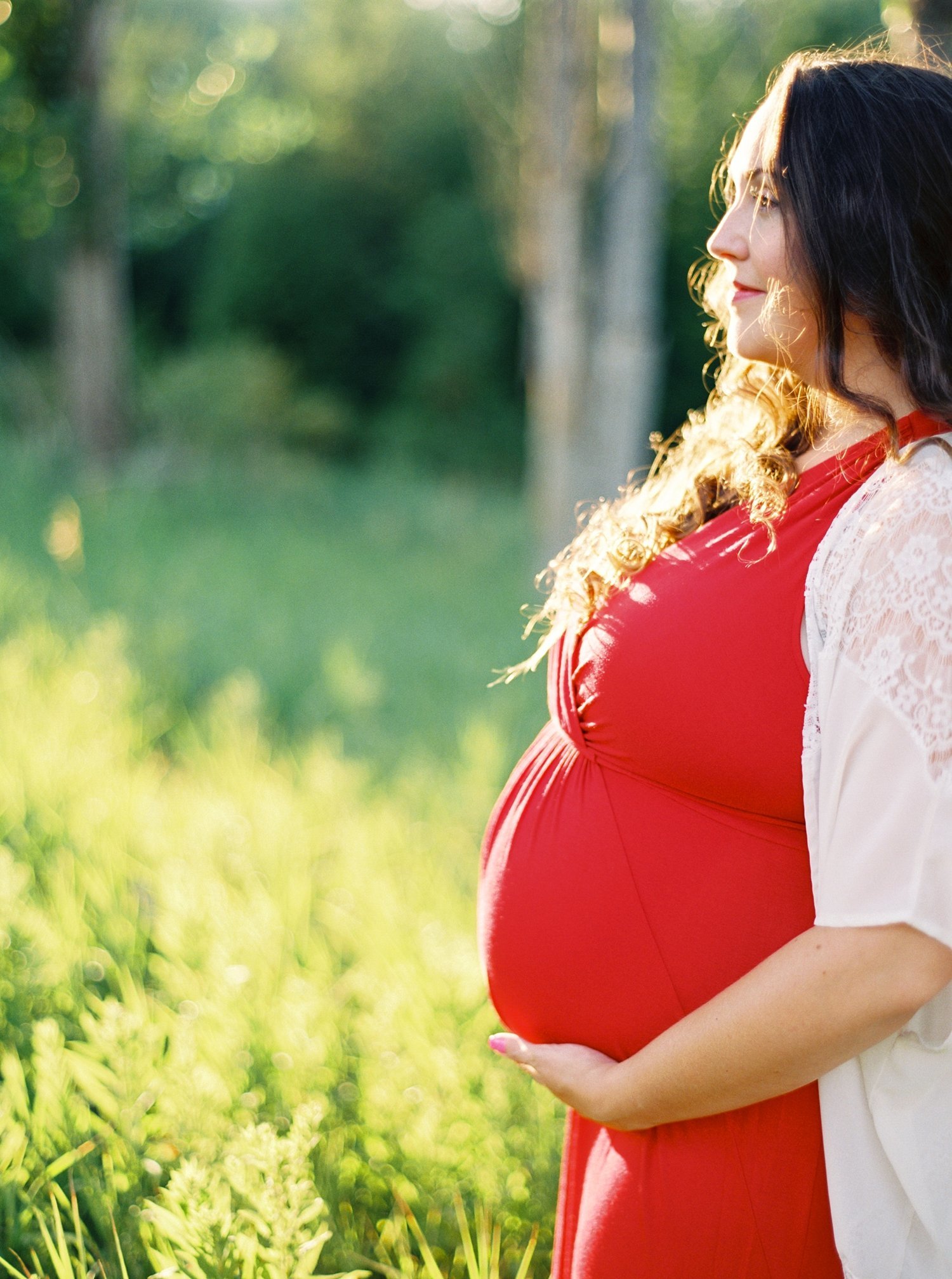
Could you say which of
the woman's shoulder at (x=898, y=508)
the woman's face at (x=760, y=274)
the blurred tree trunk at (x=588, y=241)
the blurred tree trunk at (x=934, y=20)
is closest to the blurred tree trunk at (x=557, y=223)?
the blurred tree trunk at (x=588, y=241)

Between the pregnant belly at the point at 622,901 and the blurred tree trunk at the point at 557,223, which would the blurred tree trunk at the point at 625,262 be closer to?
the blurred tree trunk at the point at 557,223

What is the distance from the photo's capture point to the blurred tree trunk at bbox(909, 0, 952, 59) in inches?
88.4

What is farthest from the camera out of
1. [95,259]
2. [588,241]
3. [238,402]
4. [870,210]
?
[238,402]

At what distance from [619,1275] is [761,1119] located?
24cm

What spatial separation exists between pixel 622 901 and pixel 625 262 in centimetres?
619

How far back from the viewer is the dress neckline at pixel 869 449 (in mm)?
1127

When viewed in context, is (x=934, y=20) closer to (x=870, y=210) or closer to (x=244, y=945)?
(x=870, y=210)

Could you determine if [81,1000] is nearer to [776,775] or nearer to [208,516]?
[776,775]

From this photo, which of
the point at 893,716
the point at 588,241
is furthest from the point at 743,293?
the point at 588,241

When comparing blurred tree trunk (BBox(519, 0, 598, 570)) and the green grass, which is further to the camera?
blurred tree trunk (BBox(519, 0, 598, 570))

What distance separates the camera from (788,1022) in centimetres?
106


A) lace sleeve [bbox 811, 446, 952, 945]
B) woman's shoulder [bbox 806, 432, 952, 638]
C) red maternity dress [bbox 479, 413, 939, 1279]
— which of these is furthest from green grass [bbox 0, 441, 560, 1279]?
woman's shoulder [bbox 806, 432, 952, 638]

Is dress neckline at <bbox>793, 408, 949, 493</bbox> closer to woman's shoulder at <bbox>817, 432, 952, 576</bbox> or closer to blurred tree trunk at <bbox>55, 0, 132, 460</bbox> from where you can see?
woman's shoulder at <bbox>817, 432, 952, 576</bbox>

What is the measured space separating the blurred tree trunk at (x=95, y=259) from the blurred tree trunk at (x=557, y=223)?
3.80 m
